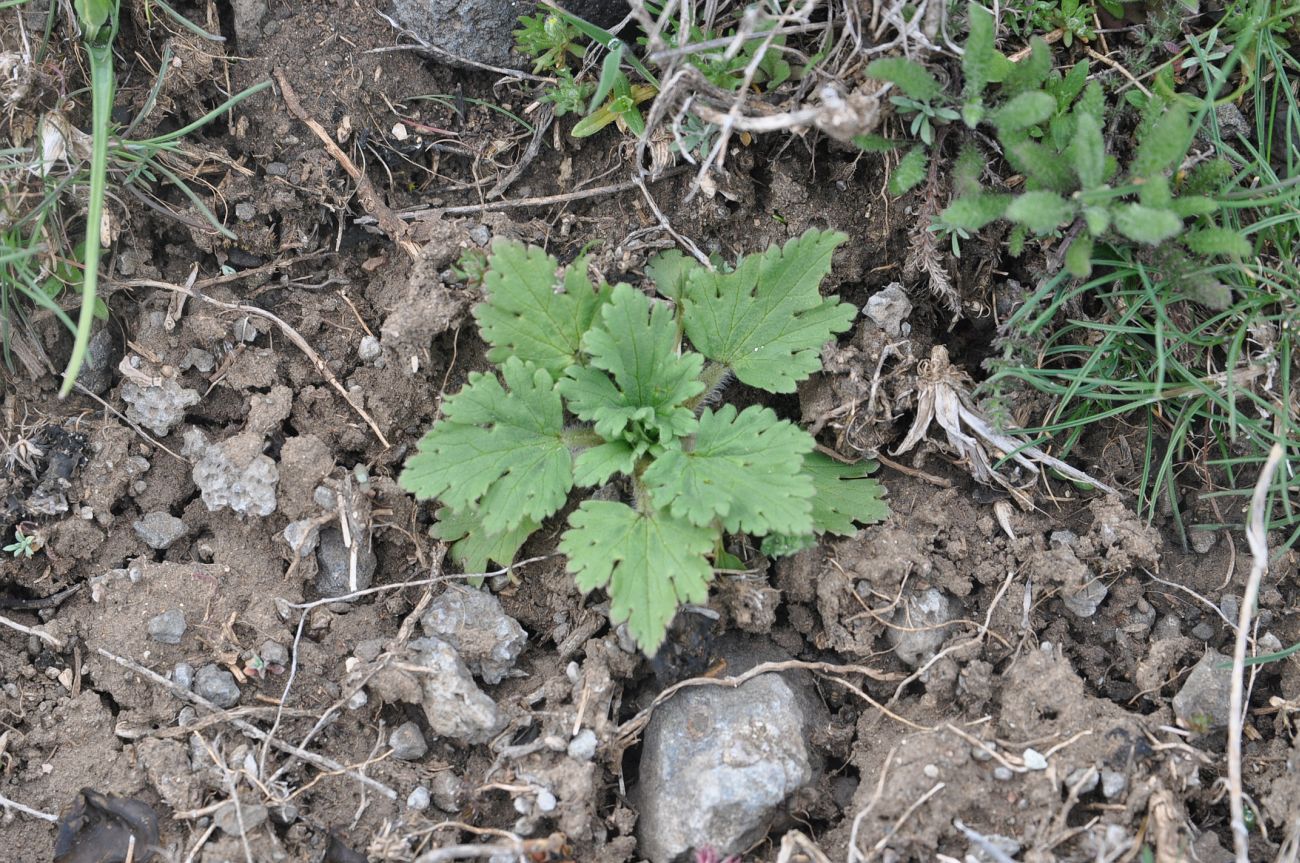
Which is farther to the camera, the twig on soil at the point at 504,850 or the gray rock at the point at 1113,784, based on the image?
the gray rock at the point at 1113,784

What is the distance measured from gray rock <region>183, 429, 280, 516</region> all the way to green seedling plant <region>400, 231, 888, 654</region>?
491mm

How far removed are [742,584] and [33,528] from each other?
7.34 feet

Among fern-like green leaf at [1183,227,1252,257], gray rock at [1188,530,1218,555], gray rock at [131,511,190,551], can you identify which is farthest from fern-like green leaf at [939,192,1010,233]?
gray rock at [131,511,190,551]

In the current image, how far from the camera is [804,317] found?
3.16 metres

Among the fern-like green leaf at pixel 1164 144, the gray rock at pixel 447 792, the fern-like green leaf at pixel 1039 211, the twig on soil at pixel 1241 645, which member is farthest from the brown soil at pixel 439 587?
the fern-like green leaf at pixel 1164 144

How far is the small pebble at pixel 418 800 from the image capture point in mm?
2807

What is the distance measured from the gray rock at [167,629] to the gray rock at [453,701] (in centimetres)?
74

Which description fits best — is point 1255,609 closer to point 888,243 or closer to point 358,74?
point 888,243

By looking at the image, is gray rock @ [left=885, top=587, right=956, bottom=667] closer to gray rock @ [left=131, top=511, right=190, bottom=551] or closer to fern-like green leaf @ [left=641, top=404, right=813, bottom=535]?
fern-like green leaf @ [left=641, top=404, right=813, bottom=535]

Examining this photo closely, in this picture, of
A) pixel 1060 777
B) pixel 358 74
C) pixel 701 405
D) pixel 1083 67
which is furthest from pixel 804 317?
pixel 358 74

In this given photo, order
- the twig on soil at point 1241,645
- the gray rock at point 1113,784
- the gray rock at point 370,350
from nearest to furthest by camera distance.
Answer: the twig on soil at point 1241,645 → the gray rock at point 1113,784 → the gray rock at point 370,350

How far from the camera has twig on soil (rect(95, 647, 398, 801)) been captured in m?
2.82

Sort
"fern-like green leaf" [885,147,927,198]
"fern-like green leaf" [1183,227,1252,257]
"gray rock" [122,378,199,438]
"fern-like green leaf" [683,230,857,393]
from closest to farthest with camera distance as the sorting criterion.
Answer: "fern-like green leaf" [1183,227,1252,257], "fern-like green leaf" [885,147,927,198], "fern-like green leaf" [683,230,857,393], "gray rock" [122,378,199,438]

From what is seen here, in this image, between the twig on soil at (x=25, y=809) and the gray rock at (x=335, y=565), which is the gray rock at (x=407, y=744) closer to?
the gray rock at (x=335, y=565)
